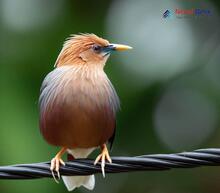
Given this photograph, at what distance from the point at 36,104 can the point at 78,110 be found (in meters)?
2.00

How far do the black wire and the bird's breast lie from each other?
0.64 metres

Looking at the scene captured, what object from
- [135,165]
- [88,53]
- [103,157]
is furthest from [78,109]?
[135,165]

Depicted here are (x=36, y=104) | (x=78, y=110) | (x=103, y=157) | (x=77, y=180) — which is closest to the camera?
(x=103, y=157)

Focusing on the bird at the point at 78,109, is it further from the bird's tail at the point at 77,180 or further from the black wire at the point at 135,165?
the black wire at the point at 135,165

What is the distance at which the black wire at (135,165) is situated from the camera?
13.3 feet

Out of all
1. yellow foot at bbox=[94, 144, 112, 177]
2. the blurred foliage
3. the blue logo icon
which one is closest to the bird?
yellow foot at bbox=[94, 144, 112, 177]

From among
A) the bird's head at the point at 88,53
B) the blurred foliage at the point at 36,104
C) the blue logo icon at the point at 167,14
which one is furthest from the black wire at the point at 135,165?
the blue logo icon at the point at 167,14

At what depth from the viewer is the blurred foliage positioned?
6727 mm

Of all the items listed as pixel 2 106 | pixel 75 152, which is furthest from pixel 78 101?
pixel 2 106

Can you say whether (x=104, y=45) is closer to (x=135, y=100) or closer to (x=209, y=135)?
(x=135, y=100)

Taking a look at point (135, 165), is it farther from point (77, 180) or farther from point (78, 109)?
point (77, 180)

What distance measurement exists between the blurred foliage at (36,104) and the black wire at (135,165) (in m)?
2.20

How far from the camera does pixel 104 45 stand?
18.2ft

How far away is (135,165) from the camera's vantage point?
4176mm
